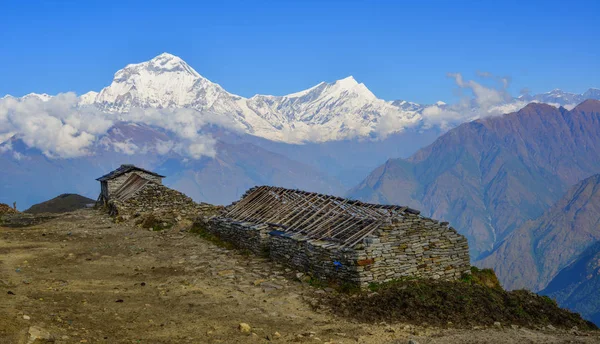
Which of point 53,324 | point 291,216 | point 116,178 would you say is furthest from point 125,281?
point 116,178

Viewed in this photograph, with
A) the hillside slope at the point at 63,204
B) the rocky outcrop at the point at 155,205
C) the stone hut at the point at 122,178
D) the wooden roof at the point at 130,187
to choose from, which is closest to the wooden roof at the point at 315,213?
the rocky outcrop at the point at 155,205

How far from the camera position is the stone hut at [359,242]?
1916 centimetres

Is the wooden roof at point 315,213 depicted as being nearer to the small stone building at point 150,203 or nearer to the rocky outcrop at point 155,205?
the small stone building at point 150,203

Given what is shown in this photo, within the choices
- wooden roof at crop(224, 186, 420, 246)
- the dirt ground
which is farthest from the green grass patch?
wooden roof at crop(224, 186, 420, 246)

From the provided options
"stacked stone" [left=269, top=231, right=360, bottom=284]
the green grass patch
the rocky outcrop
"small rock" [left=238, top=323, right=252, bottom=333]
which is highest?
the rocky outcrop

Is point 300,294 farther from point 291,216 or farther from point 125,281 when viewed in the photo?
point 291,216

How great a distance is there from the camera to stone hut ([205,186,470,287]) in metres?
19.2

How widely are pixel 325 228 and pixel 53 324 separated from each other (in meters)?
12.4

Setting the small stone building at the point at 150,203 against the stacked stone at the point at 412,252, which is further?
the small stone building at the point at 150,203

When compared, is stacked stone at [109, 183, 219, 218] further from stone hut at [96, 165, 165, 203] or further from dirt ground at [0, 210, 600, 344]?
dirt ground at [0, 210, 600, 344]

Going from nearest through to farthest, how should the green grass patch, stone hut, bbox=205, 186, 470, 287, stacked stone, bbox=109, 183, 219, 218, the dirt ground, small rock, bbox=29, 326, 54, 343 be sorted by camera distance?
small rock, bbox=29, 326, 54, 343
the dirt ground
the green grass patch
stone hut, bbox=205, 186, 470, 287
stacked stone, bbox=109, 183, 219, 218

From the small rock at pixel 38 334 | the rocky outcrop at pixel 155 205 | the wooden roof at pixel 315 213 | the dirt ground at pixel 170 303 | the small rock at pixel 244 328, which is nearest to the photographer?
the small rock at pixel 38 334

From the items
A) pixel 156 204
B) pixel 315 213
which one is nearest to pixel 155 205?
pixel 156 204

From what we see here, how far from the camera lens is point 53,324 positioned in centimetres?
1329
